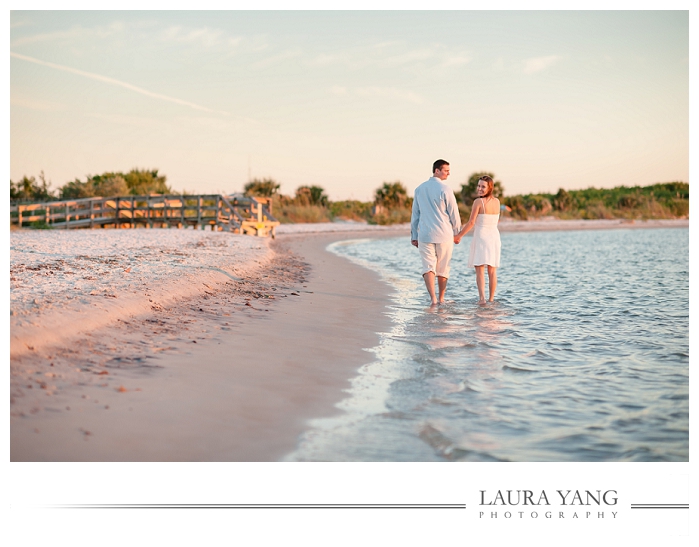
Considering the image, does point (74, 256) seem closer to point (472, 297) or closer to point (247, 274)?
point (247, 274)

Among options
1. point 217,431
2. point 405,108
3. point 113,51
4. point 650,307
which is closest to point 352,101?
point 405,108

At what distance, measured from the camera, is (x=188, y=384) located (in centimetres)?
439

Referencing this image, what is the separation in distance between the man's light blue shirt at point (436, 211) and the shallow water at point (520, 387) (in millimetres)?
1007

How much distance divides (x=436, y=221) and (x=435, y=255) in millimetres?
498

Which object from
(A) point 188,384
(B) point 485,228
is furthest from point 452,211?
(A) point 188,384

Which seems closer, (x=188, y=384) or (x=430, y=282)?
(x=188, y=384)

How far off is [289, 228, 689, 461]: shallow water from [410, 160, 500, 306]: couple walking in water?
563mm

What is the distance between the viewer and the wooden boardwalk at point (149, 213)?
2573 centimetres

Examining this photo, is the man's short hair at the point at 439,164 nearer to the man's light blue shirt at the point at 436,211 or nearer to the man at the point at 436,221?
the man at the point at 436,221

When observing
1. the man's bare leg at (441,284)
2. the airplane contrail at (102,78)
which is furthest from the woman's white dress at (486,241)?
the airplane contrail at (102,78)

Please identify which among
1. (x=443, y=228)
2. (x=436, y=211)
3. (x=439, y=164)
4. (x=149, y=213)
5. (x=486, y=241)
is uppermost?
(x=439, y=164)
